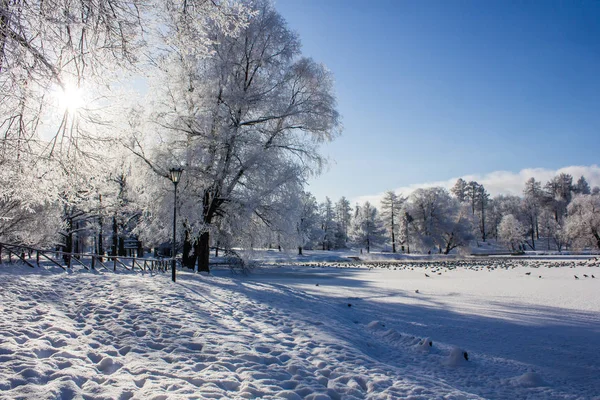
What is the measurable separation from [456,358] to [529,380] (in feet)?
3.24

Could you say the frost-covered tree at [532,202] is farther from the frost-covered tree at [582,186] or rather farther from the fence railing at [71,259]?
the fence railing at [71,259]

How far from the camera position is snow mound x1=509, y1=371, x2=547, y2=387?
15.5 feet

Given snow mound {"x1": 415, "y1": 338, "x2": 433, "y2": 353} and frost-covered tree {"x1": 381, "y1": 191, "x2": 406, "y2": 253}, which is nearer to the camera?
snow mound {"x1": 415, "y1": 338, "x2": 433, "y2": 353}

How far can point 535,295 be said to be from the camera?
12047 mm

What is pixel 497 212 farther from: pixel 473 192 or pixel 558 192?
pixel 558 192

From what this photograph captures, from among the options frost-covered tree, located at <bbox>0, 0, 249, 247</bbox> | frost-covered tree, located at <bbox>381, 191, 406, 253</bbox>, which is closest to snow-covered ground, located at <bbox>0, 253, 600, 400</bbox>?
frost-covered tree, located at <bbox>0, 0, 249, 247</bbox>

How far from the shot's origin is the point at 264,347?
17.5ft

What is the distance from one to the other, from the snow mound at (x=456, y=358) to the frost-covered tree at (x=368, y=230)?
227 feet

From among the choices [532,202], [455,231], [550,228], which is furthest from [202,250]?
[532,202]

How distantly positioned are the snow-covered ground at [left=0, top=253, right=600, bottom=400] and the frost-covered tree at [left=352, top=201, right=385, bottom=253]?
66101 mm

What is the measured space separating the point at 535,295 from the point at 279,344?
10562 millimetres

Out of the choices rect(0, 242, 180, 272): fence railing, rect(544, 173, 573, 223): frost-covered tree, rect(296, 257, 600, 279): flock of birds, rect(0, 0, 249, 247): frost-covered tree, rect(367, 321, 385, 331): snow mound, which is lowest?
rect(296, 257, 600, 279): flock of birds

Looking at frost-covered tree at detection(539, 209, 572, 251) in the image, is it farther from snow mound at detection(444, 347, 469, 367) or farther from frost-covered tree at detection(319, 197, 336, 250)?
snow mound at detection(444, 347, 469, 367)

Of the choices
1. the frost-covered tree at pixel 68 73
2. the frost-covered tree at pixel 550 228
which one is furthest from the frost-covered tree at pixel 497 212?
the frost-covered tree at pixel 68 73
